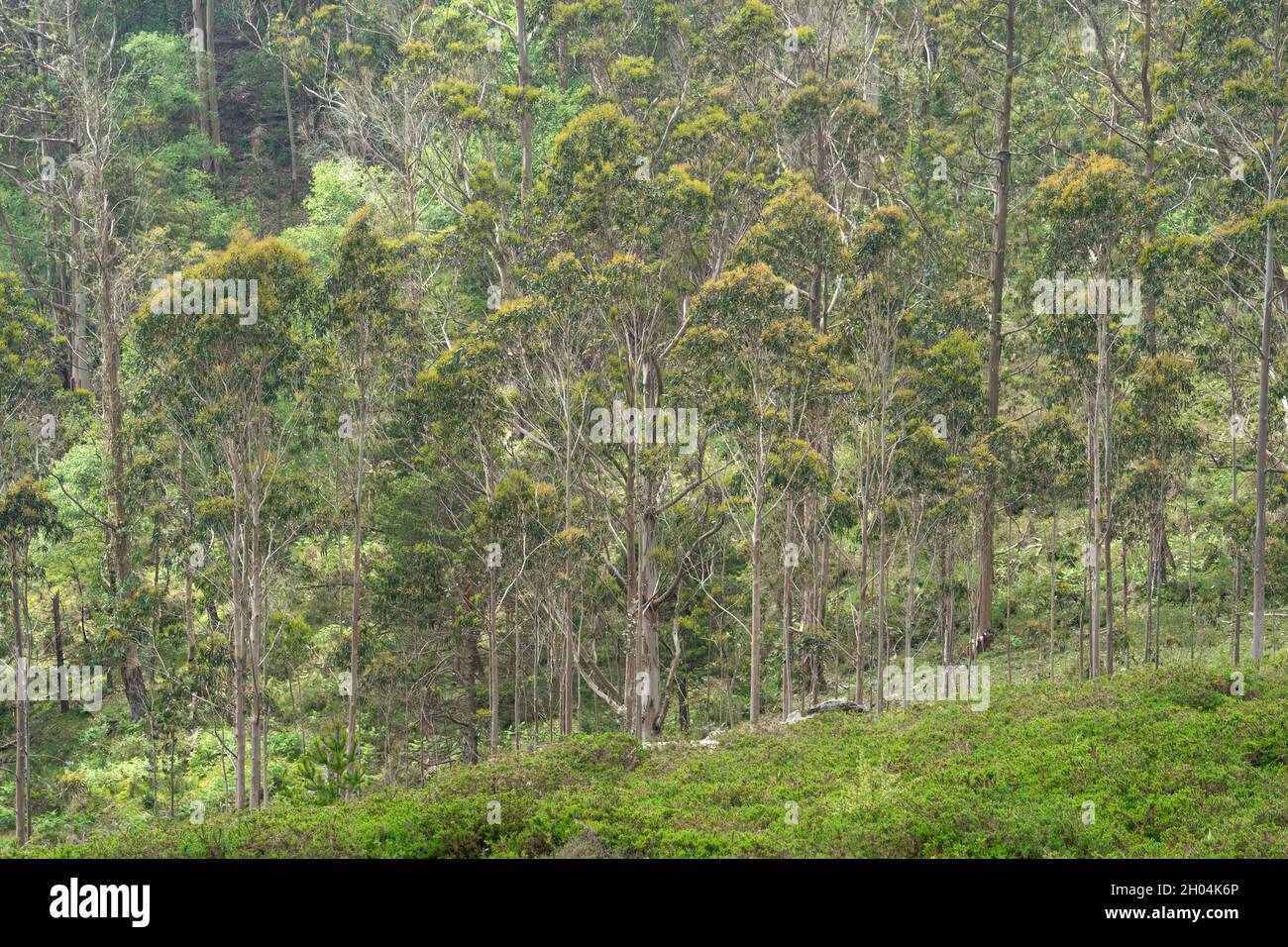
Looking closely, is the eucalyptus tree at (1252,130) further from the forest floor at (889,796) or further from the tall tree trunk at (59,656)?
the tall tree trunk at (59,656)

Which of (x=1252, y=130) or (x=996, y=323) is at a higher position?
(x=1252, y=130)

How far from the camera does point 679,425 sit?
24875mm

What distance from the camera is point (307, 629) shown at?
27859mm

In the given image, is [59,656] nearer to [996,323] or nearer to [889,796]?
[996,323]

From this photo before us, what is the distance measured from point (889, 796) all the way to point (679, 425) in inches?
468

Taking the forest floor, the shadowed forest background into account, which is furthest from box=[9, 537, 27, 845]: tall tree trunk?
the forest floor

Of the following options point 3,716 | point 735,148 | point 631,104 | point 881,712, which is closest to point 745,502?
point 881,712

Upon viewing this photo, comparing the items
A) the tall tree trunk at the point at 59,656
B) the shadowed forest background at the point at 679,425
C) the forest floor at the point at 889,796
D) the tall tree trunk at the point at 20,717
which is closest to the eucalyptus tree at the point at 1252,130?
the shadowed forest background at the point at 679,425

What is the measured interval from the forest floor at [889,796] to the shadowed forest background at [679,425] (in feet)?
0.83

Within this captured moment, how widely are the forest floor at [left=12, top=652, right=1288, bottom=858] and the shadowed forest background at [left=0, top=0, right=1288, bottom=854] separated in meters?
0.25

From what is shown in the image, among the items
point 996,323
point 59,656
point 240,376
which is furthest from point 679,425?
point 59,656
